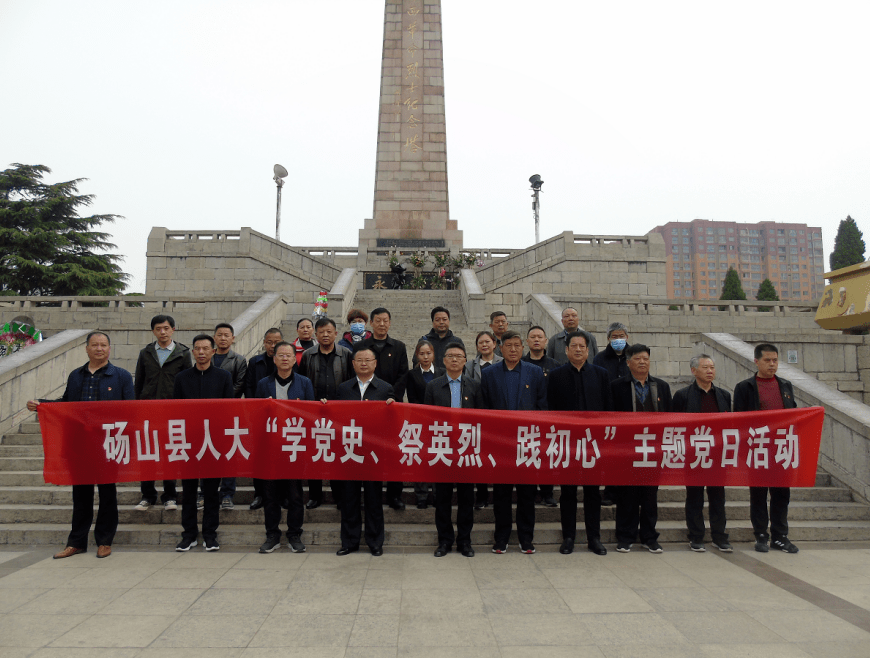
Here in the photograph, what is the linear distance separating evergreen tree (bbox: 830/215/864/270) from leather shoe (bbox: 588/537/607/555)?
43089 mm

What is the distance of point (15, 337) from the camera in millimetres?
10523

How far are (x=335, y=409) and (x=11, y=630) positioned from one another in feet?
9.20

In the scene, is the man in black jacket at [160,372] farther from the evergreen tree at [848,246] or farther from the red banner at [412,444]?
the evergreen tree at [848,246]

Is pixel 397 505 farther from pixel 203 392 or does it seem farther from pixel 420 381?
pixel 203 392

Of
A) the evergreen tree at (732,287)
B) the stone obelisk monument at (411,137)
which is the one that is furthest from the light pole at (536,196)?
the evergreen tree at (732,287)

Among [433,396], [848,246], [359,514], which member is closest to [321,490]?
[359,514]

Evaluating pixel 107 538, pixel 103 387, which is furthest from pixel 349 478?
pixel 103 387

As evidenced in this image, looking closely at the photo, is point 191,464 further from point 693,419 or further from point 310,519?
point 693,419

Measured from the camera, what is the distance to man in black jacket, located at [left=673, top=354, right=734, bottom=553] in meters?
5.20

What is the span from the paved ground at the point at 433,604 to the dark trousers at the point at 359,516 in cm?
17

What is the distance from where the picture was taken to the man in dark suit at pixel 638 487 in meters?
5.19

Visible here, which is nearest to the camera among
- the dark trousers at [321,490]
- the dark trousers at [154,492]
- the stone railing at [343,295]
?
the dark trousers at [321,490]

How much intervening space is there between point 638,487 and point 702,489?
0.64 m

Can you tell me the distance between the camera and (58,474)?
518 cm
